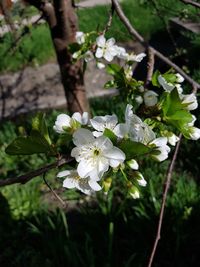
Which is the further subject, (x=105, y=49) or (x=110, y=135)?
(x=105, y=49)

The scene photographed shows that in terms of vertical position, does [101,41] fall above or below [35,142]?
below

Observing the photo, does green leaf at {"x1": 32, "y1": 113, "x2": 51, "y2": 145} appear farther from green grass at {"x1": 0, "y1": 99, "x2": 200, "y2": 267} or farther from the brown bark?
the brown bark

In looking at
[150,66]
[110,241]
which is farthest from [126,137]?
[110,241]

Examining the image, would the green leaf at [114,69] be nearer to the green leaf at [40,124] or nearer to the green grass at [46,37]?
the green leaf at [40,124]

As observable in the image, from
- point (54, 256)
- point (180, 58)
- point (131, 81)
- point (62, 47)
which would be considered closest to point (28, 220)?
point (54, 256)

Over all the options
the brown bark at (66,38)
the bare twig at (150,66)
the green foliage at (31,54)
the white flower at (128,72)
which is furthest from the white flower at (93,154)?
the green foliage at (31,54)

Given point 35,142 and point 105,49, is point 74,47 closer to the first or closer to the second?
point 105,49

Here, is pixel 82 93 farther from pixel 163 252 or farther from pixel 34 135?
pixel 34 135
